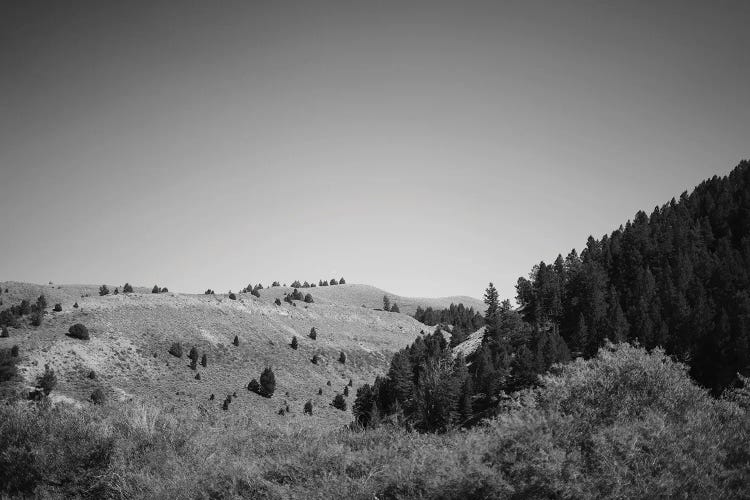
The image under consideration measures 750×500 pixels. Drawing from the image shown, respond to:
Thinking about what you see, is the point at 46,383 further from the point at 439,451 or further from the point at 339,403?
the point at 439,451

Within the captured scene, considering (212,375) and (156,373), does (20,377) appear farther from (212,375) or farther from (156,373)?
(212,375)

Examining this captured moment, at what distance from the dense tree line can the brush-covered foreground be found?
36.6m

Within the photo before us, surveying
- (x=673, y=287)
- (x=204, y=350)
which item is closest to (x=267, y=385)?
(x=204, y=350)

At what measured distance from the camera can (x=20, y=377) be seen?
148 ft

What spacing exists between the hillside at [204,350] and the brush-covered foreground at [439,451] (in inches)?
672

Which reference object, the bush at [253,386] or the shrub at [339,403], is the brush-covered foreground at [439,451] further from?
the shrub at [339,403]

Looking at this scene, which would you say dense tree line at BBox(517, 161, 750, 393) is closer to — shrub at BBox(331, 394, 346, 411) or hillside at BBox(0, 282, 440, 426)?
shrub at BBox(331, 394, 346, 411)

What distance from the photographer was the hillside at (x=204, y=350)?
174ft

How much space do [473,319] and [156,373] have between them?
11032 cm

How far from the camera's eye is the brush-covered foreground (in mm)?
9844

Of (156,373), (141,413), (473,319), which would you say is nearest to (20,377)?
(156,373)

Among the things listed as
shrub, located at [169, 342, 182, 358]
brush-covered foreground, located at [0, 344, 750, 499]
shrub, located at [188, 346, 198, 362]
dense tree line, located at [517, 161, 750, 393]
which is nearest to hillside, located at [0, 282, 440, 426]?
shrub, located at [169, 342, 182, 358]

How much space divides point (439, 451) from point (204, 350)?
69.7 meters

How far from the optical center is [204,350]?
71.6m
